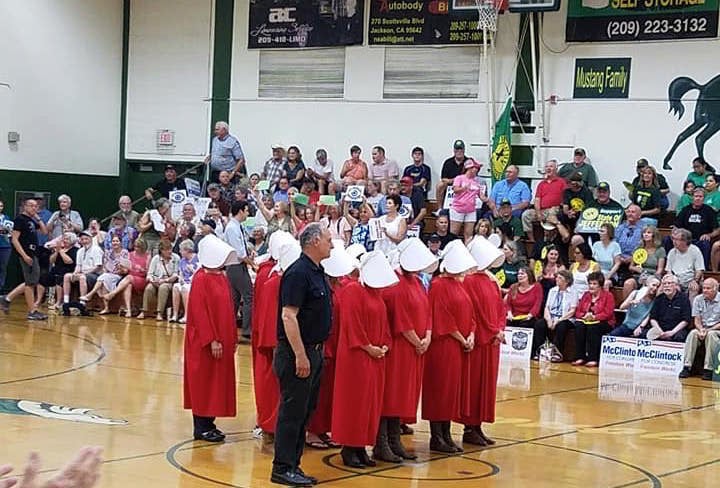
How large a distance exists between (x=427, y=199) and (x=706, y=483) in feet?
42.7

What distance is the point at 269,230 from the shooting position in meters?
18.1

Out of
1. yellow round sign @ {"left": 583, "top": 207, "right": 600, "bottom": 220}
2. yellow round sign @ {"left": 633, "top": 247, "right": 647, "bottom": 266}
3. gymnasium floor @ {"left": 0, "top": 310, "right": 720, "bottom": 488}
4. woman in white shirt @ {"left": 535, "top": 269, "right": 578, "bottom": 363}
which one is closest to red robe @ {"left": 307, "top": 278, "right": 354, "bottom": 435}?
gymnasium floor @ {"left": 0, "top": 310, "right": 720, "bottom": 488}

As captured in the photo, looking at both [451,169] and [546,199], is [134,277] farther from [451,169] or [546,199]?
[546,199]

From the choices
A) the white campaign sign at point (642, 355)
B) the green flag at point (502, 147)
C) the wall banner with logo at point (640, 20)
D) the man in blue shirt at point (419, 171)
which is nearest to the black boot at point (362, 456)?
the white campaign sign at point (642, 355)

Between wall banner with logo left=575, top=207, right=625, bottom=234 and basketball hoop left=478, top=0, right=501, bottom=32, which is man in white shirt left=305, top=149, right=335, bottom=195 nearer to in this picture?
basketball hoop left=478, top=0, right=501, bottom=32

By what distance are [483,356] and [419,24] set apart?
13376mm

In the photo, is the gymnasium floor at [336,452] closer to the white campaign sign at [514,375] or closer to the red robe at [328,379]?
the white campaign sign at [514,375]

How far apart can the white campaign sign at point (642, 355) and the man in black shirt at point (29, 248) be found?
859 centimetres

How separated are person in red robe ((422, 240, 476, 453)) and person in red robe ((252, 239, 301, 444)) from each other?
1243 millimetres

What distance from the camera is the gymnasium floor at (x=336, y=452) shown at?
26.5 ft

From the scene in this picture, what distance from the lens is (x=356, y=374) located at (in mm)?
8188

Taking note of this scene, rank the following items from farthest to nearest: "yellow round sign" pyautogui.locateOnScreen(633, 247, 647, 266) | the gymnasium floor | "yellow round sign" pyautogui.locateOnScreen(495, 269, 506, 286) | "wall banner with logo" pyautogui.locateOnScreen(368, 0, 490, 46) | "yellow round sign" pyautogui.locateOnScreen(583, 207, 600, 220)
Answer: "wall banner with logo" pyautogui.locateOnScreen(368, 0, 490, 46) < "yellow round sign" pyautogui.locateOnScreen(583, 207, 600, 220) < "yellow round sign" pyautogui.locateOnScreen(495, 269, 506, 286) < "yellow round sign" pyautogui.locateOnScreen(633, 247, 647, 266) < the gymnasium floor

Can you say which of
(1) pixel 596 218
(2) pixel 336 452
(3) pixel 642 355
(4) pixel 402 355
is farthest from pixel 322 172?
(4) pixel 402 355

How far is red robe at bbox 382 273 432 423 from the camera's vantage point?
855 cm
